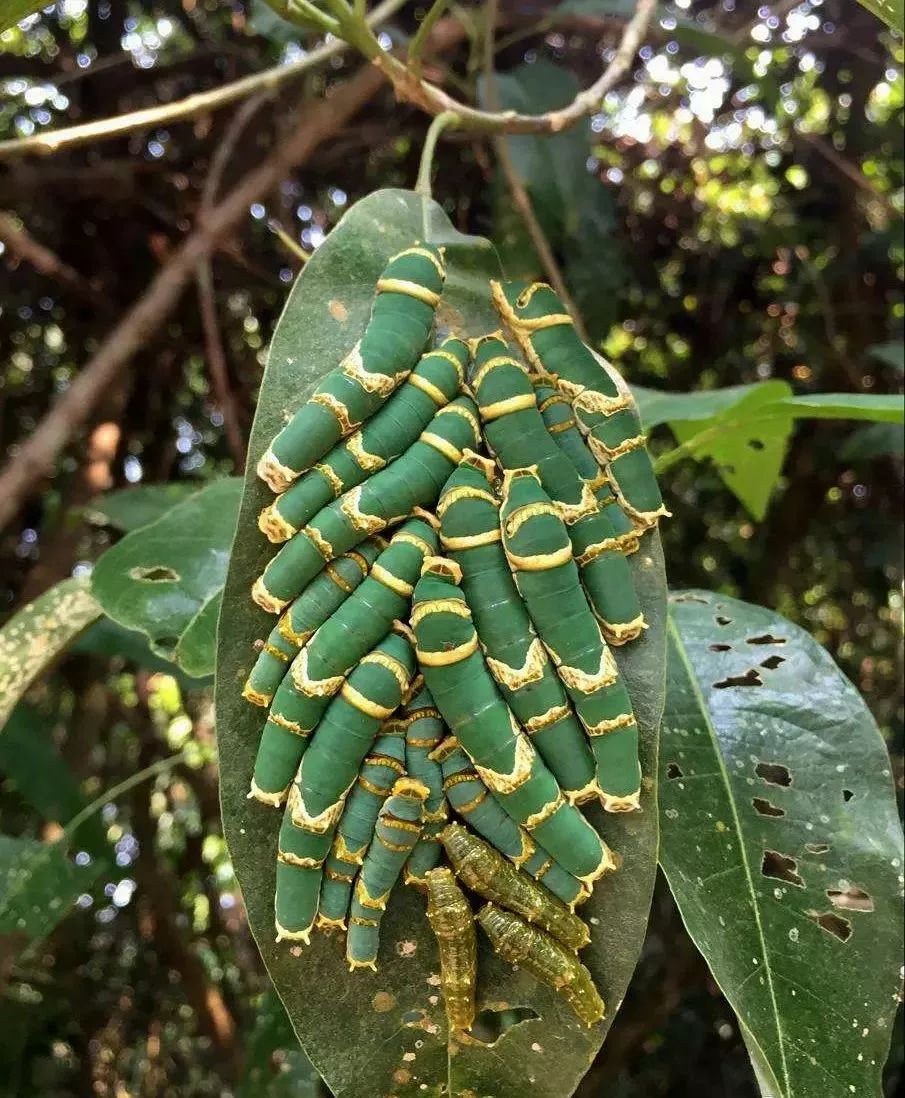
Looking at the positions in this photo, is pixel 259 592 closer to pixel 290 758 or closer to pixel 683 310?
pixel 290 758

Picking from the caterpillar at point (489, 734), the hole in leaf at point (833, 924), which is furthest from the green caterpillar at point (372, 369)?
the hole in leaf at point (833, 924)

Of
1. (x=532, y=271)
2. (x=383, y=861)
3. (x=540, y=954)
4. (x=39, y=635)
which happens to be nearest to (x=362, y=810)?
(x=383, y=861)

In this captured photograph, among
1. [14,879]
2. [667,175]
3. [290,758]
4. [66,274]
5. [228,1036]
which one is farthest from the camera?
[228,1036]

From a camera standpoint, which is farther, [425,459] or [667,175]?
[667,175]

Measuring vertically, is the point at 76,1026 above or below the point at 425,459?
below

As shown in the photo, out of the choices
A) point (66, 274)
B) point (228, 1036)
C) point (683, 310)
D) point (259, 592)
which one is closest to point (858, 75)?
point (683, 310)

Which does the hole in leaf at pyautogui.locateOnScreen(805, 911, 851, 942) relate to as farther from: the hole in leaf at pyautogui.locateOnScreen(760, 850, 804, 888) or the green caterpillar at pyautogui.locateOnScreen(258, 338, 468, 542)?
the green caterpillar at pyautogui.locateOnScreen(258, 338, 468, 542)

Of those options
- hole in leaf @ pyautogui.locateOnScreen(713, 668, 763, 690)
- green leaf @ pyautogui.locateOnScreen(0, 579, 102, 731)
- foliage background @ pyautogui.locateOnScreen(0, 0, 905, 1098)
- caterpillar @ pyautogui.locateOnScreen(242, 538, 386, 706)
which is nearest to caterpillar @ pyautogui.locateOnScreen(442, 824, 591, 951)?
caterpillar @ pyautogui.locateOnScreen(242, 538, 386, 706)

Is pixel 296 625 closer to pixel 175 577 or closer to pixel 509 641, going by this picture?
pixel 509 641
